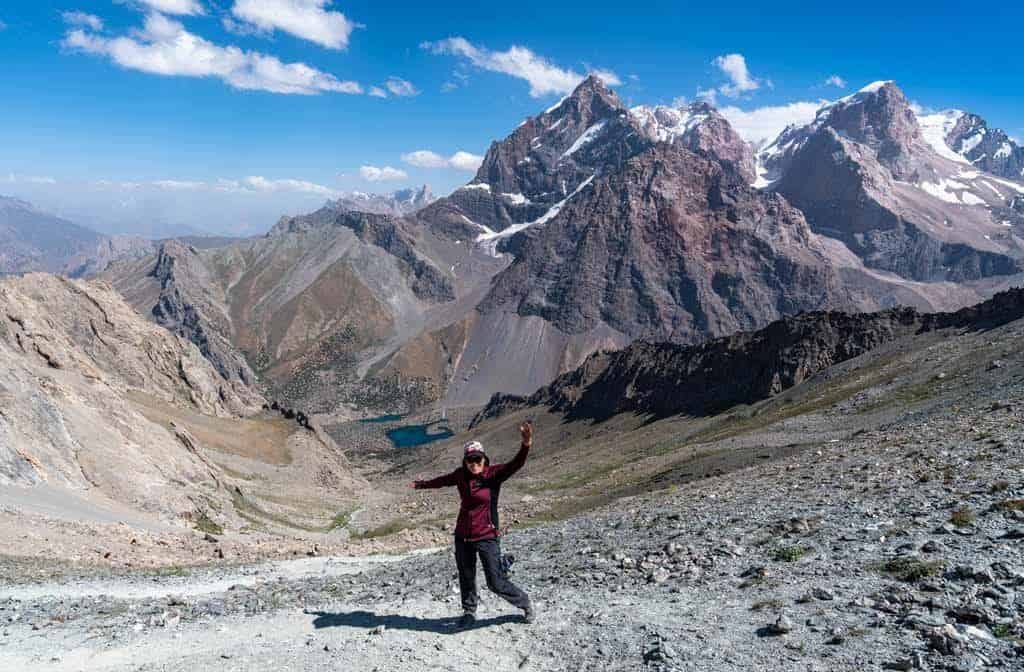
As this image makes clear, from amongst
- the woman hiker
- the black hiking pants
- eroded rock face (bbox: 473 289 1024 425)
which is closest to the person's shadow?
the woman hiker

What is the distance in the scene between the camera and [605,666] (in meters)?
10.8

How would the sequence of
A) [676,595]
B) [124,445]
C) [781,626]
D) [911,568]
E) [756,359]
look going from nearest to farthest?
[781,626], [911,568], [676,595], [124,445], [756,359]

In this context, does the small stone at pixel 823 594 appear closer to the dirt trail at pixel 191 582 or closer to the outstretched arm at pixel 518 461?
the outstretched arm at pixel 518 461

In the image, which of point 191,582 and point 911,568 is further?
point 191,582

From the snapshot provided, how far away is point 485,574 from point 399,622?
2294mm

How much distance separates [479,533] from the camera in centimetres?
1343

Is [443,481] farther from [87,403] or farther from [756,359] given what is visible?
[756,359]

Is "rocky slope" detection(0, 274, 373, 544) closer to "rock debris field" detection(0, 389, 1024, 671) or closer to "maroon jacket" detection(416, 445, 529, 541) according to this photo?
"rock debris field" detection(0, 389, 1024, 671)

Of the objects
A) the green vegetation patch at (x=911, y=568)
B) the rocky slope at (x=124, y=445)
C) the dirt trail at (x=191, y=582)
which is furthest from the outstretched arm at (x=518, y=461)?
the rocky slope at (x=124, y=445)

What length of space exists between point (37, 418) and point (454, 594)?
1625 inches

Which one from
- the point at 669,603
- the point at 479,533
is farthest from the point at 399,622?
the point at 669,603

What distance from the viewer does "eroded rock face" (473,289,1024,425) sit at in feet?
371

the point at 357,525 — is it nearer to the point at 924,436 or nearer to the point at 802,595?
the point at 924,436

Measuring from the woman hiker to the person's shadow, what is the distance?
0.30 m
